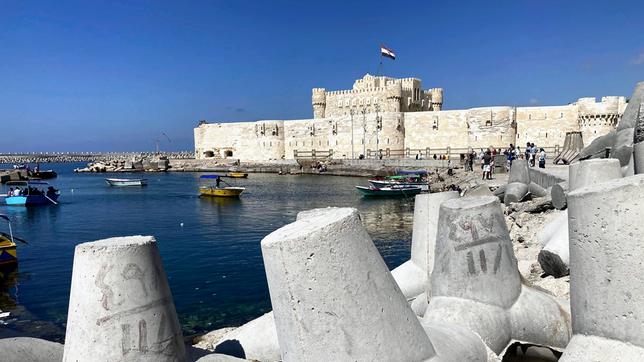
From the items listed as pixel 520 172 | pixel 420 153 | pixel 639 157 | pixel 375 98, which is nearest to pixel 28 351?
pixel 639 157

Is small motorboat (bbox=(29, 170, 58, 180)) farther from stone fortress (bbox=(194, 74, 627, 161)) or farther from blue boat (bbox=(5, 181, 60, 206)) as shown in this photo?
blue boat (bbox=(5, 181, 60, 206))

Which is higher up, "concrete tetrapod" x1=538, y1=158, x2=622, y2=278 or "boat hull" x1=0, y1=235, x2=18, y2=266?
"concrete tetrapod" x1=538, y1=158, x2=622, y2=278

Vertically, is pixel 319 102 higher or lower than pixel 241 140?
higher

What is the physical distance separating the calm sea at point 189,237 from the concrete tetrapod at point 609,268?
7.45 metres

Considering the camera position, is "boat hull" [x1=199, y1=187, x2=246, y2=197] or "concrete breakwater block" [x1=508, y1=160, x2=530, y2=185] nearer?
"concrete breakwater block" [x1=508, y1=160, x2=530, y2=185]

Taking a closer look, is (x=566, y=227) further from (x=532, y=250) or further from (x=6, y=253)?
(x=6, y=253)

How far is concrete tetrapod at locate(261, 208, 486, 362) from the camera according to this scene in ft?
8.76

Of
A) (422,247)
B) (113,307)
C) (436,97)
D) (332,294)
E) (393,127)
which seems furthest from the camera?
(436,97)

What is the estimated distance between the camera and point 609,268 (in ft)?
9.27

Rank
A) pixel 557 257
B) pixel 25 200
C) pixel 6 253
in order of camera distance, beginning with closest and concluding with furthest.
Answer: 1. pixel 557 257
2. pixel 6 253
3. pixel 25 200

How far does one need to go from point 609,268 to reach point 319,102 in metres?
56.6

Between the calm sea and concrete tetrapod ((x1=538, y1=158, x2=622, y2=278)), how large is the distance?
18.8 feet

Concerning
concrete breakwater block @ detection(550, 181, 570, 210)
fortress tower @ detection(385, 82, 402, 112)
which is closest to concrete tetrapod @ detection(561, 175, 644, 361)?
concrete breakwater block @ detection(550, 181, 570, 210)

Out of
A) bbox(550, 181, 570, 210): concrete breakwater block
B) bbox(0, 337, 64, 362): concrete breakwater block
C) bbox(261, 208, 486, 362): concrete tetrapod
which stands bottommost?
bbox(0, 337, 64, 362): concrete breakwater block
